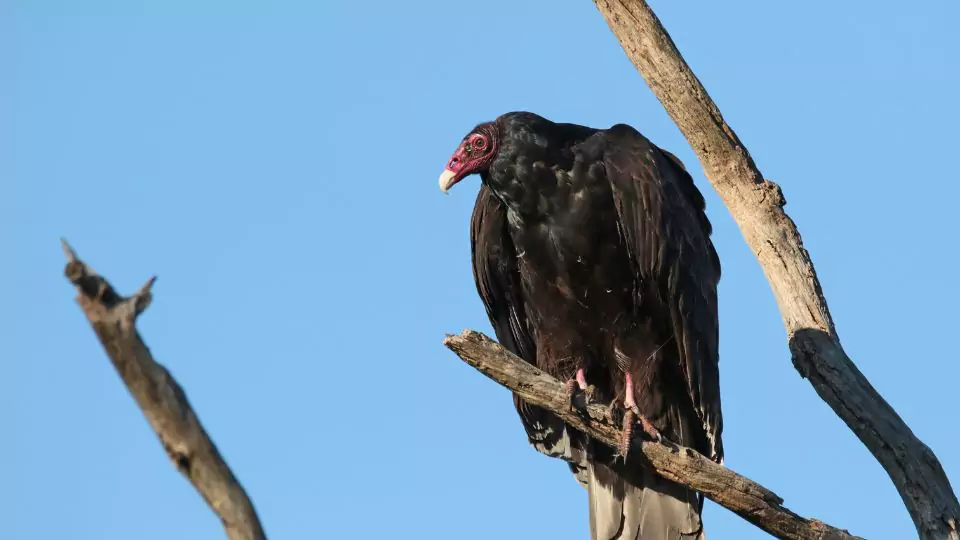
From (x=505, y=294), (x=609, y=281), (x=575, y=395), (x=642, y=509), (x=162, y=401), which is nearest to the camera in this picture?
(x=162, y=401)

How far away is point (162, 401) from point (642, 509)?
409 centimetres

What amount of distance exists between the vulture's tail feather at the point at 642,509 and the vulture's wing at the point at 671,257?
0.32 meters

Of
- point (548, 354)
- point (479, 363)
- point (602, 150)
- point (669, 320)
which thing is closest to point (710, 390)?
point (669, 320)

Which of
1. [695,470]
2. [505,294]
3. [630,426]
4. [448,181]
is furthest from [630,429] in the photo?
[448,181]

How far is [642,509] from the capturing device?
645cm

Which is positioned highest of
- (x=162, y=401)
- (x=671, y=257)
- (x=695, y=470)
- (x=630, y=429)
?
(x=671, y=257)

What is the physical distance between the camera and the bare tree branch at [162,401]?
269 centimetres

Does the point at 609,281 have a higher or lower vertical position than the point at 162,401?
higher

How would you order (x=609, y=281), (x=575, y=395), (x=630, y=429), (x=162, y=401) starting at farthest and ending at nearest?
(x=609, y=281) → (x=630, y=429) → (x=575, y=395) → (x=162, y=401)

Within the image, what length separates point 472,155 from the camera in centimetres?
646

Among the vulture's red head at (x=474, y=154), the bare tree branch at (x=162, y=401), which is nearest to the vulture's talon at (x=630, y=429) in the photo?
the vulture's red head at (x=474, y=154)

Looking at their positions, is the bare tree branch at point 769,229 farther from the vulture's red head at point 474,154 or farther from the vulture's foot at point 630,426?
the vulture's red head at point 474,154

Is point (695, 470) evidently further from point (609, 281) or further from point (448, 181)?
point (448, 181)

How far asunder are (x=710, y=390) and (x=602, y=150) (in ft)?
4.13
